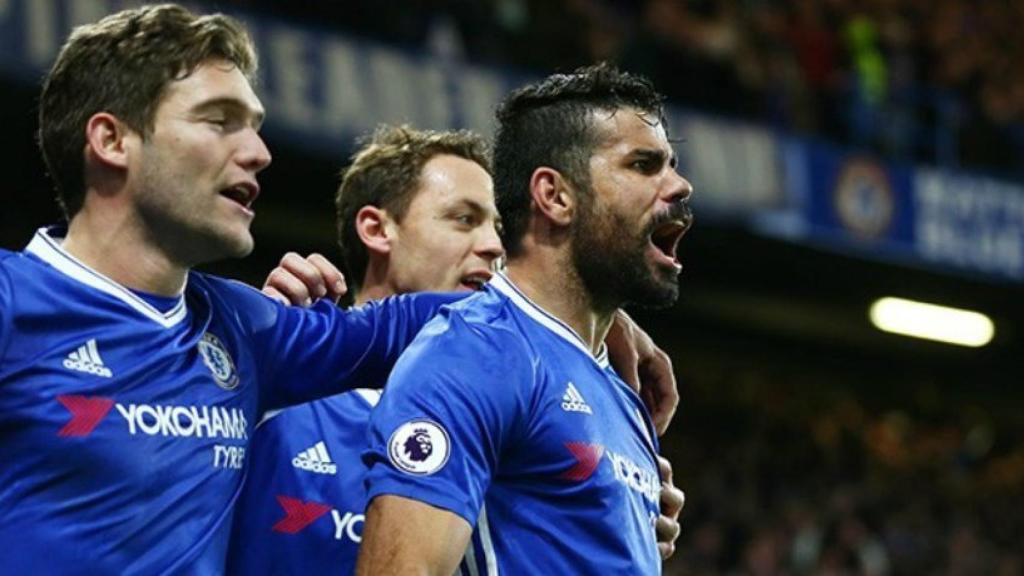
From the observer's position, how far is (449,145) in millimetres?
4531

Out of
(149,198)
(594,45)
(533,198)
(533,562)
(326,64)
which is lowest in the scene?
(533,562)

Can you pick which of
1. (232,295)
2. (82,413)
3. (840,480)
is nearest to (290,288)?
(232,295)

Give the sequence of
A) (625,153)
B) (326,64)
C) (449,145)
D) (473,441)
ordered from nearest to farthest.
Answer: (473,441) < (625,153) < (449,145) < (326,64)

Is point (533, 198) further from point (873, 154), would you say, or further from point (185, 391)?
point (873, 154)

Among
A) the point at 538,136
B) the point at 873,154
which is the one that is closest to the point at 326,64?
the point at 873,154

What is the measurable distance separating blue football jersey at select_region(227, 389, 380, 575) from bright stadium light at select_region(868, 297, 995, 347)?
1205 cm

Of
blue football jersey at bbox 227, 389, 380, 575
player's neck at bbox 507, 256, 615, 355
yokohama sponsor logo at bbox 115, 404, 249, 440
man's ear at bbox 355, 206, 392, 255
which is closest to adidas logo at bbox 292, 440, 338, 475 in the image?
blue football jersey at bbox 227, 389, 380, 575

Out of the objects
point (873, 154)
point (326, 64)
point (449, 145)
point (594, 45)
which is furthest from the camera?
point (873, 154)

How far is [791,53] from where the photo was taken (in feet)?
46.0

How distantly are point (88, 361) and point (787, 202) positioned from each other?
404 inches

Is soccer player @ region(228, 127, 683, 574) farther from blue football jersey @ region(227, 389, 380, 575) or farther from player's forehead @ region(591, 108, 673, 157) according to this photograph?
player's forehead @ region(591, 108, 673, 157)

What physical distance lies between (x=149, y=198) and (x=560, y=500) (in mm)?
840

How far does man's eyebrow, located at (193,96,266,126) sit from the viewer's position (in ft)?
10.5

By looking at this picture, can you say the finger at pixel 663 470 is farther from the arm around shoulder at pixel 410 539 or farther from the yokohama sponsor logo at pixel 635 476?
the arm around shoulder at pixel 410 539
